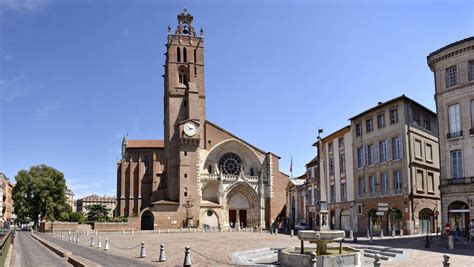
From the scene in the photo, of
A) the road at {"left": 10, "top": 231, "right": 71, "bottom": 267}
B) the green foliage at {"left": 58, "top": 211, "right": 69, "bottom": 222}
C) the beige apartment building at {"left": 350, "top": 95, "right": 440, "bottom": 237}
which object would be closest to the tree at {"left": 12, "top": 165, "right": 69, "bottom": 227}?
the green foliage at {"left": 58, "top": 211, "right": 69, "bottom": 222}

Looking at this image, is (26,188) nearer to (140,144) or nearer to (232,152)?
(140,144)

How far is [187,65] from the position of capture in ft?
A: 238

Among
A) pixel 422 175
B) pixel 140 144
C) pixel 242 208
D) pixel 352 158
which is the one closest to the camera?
pixel 422 175

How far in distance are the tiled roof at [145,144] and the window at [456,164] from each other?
59.3m

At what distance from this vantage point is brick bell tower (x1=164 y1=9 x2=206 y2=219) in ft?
212

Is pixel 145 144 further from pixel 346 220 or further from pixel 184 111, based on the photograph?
pixel 346 220

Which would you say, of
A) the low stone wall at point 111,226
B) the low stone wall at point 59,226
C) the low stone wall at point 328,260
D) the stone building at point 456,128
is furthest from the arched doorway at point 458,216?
the low stone wall at point 59,226

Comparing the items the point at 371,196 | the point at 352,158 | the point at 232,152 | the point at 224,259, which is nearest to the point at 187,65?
the point at 232,152

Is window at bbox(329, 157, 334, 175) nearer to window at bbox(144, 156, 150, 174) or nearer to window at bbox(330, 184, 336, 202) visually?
window at bbox(330, 184, 336, 202)

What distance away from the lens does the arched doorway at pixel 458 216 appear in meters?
31.4

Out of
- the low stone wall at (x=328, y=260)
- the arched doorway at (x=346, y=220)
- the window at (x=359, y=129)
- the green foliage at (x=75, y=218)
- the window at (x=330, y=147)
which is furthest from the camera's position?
the green foliage at (x=75, y=218)

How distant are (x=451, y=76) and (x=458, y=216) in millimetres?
9981

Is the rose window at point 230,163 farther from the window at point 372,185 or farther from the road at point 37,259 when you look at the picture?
the road at point 37,259

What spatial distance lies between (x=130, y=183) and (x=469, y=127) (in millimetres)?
56148
